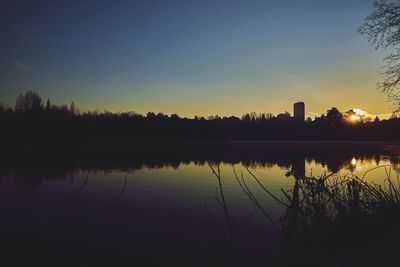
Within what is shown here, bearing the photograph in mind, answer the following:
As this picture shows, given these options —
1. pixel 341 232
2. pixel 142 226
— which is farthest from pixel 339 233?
pixel 142 226

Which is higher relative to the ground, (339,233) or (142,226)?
(339,233)

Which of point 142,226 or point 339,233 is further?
point 142,226

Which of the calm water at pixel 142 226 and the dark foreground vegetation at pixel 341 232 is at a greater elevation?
the dark foreground vegetation at pixel 341 232

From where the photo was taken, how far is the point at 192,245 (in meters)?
14.8

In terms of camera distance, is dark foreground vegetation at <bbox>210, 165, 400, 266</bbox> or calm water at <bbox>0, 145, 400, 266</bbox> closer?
dark foreground vegetation at <bbox>210, 165, 400, 266</bbox>

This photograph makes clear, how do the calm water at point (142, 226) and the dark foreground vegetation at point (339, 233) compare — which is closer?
the dark foreground vegetation at point (339, 233)

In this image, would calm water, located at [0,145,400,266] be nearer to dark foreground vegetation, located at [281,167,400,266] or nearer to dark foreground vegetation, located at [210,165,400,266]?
dark foreground vegetation, located at [210,165,400,266]

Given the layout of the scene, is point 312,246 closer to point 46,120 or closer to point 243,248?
point 243,248

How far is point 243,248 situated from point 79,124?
485ft

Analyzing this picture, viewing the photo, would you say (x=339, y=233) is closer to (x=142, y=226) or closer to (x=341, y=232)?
(x=341, y=232)

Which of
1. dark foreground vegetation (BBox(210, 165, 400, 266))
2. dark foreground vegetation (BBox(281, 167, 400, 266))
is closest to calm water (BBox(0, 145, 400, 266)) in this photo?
dark foreground vegetation (BBox(210, 165, 400, 266))

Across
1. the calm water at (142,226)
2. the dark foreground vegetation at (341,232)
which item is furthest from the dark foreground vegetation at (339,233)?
the calm water at (142,226)

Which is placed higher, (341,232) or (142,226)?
(341,232)

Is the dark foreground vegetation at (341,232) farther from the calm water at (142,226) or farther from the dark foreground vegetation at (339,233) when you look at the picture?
the calm water at (142,226)
